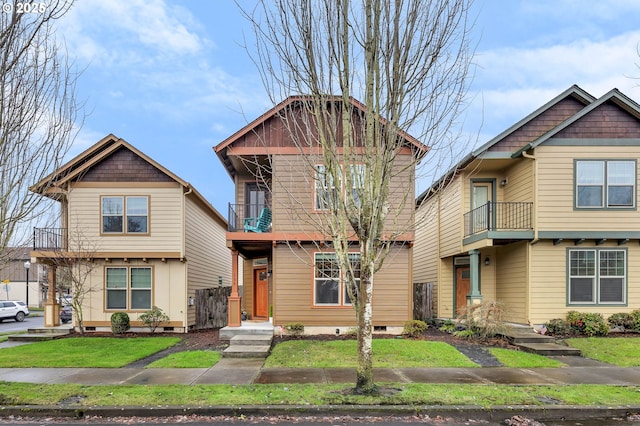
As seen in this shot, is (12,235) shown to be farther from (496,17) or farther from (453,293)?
(453,293)

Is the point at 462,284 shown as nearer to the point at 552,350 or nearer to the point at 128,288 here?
the point at 552,350

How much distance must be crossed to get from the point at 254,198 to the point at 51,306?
904 cm

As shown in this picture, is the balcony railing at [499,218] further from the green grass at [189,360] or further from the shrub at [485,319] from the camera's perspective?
the green grass at [189,360]

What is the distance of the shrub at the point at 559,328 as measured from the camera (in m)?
13.1

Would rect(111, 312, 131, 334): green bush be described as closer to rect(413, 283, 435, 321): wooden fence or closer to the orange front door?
the orange front door

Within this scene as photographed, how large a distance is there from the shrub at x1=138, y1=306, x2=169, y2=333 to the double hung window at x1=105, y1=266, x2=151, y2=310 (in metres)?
0.68

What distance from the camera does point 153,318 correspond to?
15.4 m

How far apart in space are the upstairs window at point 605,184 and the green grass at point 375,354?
7.25 m

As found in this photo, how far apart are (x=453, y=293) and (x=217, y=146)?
432 inches

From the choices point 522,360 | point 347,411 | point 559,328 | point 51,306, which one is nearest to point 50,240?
point 51,306

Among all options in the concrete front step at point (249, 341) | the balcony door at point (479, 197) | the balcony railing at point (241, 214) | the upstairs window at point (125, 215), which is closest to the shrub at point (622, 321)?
the balcony door at point (479, 197)

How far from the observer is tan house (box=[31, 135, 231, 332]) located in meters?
15.9

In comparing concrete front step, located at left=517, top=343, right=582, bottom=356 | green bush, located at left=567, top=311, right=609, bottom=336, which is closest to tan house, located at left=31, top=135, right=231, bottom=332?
concrete front step, located at left=517, top=343, right=582, bottom=356

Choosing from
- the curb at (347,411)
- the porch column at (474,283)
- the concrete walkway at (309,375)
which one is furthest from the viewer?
the porch column at (474,283)
